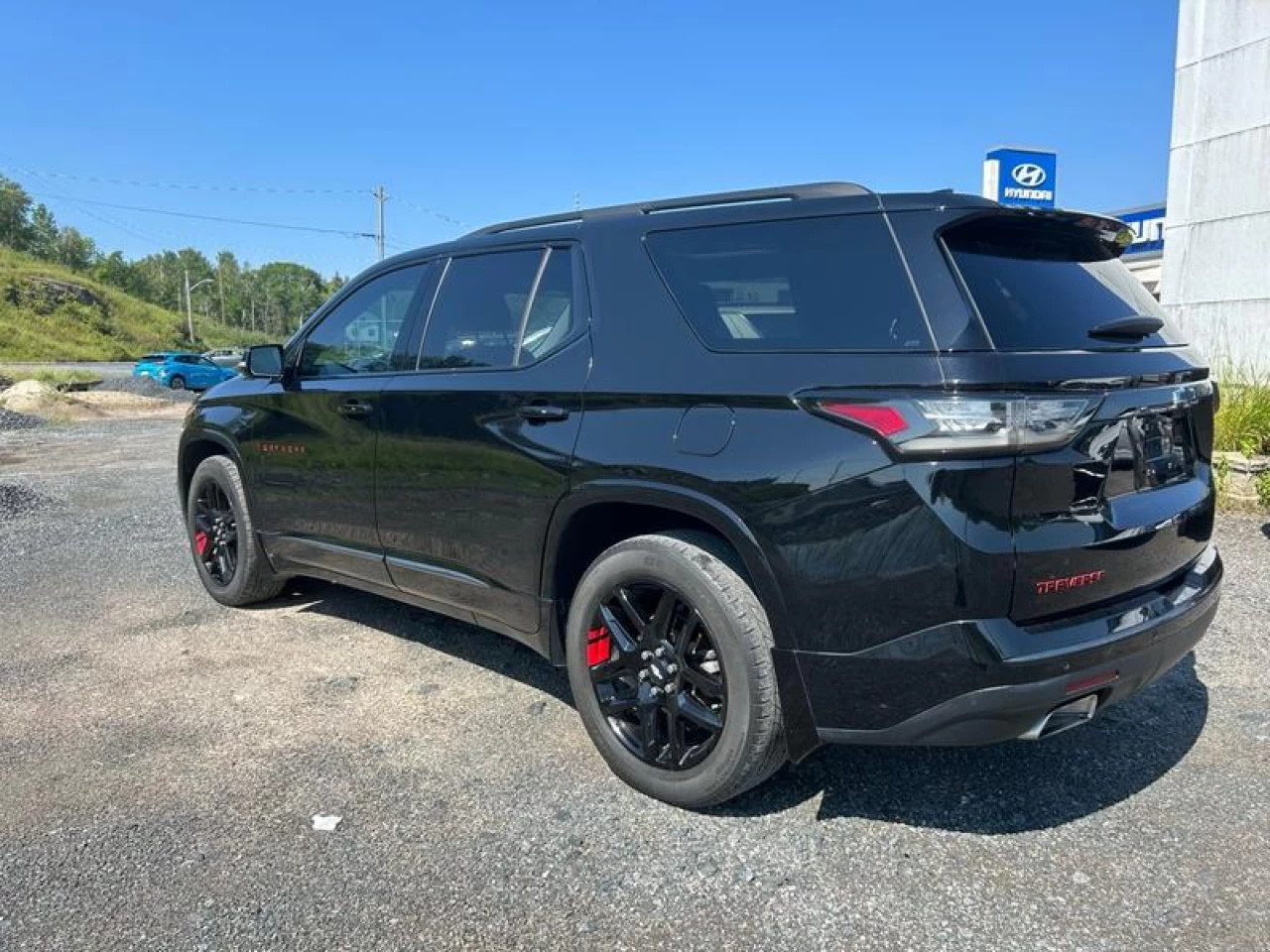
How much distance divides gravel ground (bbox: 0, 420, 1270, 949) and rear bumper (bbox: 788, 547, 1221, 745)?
481 mm

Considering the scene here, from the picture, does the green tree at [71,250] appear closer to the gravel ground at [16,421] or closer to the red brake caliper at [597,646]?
the gravel ground at [16,421]

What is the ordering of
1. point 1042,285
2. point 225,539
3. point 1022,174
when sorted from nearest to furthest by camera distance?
point 1042,285 → point 225,539 → point 1022,174

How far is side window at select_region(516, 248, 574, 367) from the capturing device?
3.39 meters

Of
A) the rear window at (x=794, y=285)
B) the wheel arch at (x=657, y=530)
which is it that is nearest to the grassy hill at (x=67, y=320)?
the wheel arch at (x=657, y=530)

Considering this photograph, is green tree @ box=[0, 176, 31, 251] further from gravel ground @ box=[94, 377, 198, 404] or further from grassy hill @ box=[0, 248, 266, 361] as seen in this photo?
gravel ground @ box=[94, 377, 198, 404]

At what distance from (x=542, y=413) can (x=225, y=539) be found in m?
2.89

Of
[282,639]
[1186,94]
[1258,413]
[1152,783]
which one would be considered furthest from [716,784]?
[1186,94]

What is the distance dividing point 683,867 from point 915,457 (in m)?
1.35

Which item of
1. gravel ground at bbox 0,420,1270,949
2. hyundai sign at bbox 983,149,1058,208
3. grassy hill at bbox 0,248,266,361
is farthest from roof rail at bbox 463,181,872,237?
grassy hill at bbox 0,248,266,361

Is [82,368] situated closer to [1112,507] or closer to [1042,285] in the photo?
[1042,285]

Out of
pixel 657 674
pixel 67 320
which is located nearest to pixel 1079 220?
pixel 657 674

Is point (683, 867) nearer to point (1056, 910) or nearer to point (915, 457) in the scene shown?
point (1056, 910)

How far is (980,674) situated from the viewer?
234 cm

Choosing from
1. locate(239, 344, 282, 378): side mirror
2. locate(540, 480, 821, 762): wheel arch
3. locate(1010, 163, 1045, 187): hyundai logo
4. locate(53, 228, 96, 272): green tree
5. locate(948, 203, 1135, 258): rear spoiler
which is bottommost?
locate(540, 480, 821, 762): wheel arch
